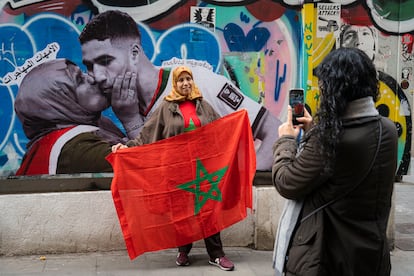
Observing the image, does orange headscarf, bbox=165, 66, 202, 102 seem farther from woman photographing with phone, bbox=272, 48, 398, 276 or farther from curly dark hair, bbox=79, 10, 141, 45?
woman photographing with phone, bbox=272, 48, 398, 276

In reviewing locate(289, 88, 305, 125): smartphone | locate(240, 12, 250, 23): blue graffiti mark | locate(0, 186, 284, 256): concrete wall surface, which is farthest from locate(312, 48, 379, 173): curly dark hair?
locate(0, 186, 284, 256): concrete wall surface

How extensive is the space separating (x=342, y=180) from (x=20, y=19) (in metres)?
3.95

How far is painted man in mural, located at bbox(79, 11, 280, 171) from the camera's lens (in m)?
4.99

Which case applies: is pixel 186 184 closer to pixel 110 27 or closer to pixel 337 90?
pixel 110 27

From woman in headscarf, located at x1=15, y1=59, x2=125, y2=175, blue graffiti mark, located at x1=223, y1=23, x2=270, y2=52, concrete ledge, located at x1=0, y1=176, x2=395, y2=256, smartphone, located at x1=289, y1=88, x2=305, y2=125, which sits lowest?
concrete ledge, located at x1=0, y1=176, x2=395, y2=256

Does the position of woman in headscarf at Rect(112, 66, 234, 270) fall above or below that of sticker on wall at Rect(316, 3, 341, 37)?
below

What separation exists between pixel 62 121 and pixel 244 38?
2103 millimetres

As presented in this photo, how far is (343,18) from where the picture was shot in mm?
5344

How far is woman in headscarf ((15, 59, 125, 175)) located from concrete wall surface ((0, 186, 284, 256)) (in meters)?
0.28

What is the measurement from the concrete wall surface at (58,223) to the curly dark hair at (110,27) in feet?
5.26

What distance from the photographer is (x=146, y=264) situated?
482 cm

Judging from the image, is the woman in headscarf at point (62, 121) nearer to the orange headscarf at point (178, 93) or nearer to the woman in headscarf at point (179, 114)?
the woman in headscarf at point (179, 114)

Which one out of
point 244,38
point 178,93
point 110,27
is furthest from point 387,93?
point 110,27

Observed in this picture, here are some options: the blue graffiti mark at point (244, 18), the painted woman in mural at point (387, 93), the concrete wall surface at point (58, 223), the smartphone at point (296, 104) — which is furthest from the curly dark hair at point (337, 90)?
the painted woman in mural at point (387, 93)
